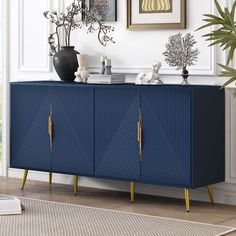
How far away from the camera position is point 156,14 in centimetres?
589

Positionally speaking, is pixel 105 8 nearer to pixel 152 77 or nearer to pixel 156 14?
pixel 156 14

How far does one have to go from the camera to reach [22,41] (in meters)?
6.78

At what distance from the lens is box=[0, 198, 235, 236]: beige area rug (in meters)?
4.71

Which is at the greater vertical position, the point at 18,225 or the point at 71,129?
the point at 71,129

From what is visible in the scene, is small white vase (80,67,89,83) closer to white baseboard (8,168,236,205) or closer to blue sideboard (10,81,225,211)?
blue sideboard (10,81,225,211)

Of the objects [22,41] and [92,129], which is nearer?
[92,129]

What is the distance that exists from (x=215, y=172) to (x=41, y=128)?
144 cm

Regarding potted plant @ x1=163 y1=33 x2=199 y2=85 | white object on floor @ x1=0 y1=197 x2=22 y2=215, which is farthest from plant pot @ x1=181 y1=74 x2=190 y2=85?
white object on floor @ x1=0 y1=197 x2=22 y2=215

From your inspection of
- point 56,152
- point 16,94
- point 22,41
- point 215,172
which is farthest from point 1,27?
point 215,172

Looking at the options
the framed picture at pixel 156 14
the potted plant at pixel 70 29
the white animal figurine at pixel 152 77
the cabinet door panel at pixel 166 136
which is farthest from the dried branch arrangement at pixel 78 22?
the cabinet door panel at pixel 166 136

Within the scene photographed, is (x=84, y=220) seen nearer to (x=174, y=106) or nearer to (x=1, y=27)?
(x=174, y=106)

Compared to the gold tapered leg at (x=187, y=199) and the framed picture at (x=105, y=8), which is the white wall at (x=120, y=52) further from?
the gold tapered leg at (x=187, y=199)

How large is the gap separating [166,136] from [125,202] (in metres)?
0.68

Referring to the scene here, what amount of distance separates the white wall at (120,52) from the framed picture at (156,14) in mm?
54
